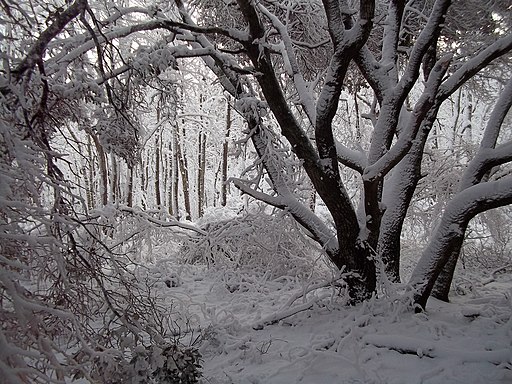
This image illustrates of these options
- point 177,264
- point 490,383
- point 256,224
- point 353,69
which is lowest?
point 490,383

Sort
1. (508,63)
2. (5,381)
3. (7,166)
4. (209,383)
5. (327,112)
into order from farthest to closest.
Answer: (508,63) → (327,112) → (209,383) → (7,166) → (5,381)

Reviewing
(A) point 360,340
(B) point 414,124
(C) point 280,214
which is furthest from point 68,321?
(B) point 414,124

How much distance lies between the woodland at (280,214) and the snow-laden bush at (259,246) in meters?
0.04

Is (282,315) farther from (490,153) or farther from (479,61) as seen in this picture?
(479,61)

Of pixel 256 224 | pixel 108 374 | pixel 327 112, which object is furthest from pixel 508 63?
pixel 108 374

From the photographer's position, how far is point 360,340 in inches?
159

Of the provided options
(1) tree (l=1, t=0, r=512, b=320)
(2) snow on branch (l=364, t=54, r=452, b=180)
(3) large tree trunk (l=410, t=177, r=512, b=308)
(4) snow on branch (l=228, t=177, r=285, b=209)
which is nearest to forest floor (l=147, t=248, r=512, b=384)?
(3) large tree trunk (l=410, t=177, r=512, b=308)

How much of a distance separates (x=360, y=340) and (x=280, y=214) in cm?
211

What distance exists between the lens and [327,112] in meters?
4.62

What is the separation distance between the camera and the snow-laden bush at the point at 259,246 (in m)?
6.26

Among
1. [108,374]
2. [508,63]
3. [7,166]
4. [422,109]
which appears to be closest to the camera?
[7,166]

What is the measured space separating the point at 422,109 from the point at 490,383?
2.76 m

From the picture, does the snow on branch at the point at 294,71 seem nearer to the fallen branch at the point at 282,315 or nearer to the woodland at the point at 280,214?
the woodland at the point at 280,214

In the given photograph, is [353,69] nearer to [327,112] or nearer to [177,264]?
[327,112]
